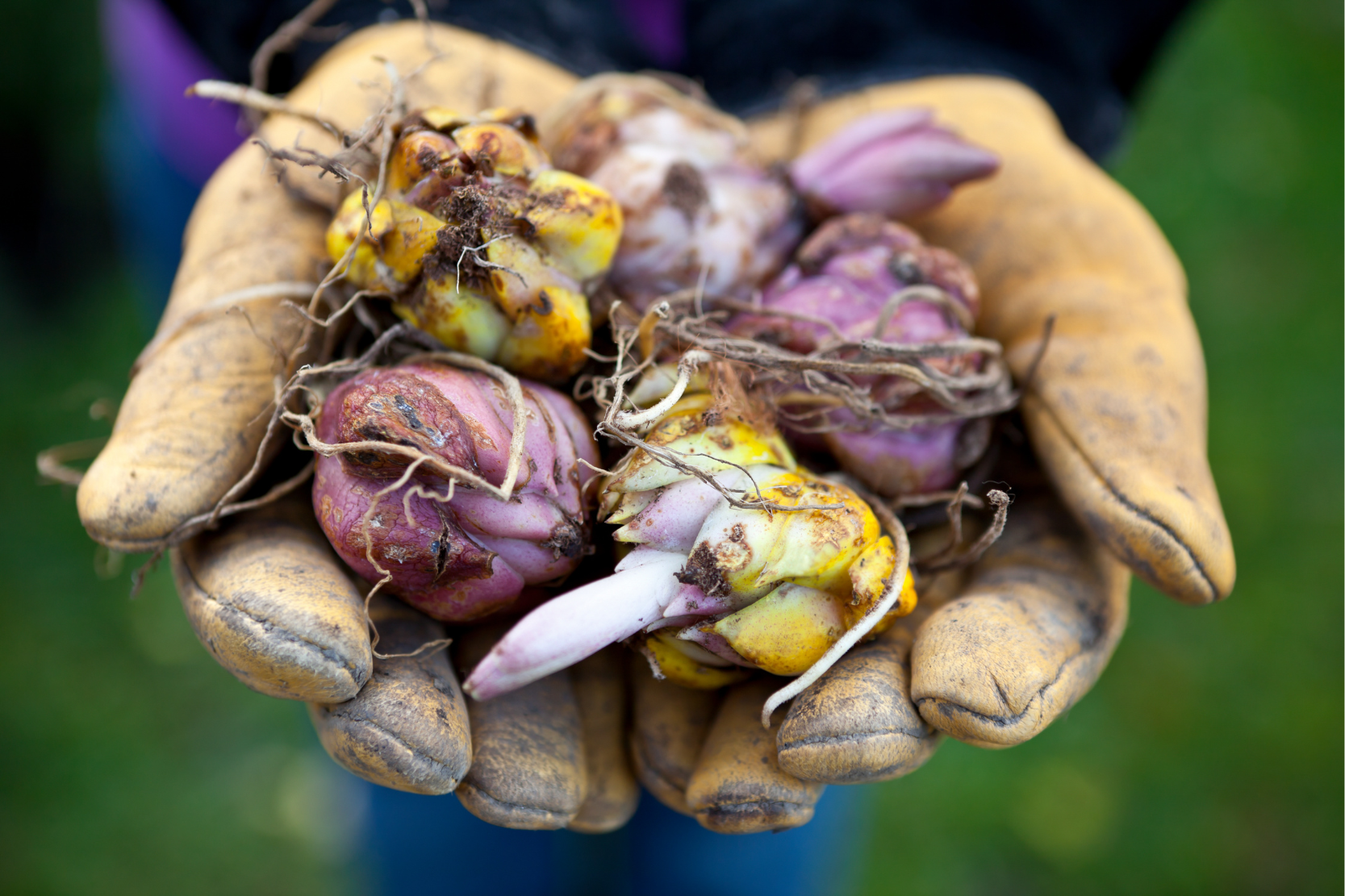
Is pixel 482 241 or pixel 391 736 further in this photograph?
pixel 482 241

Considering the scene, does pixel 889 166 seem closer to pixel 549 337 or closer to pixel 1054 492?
pixel 1054 492

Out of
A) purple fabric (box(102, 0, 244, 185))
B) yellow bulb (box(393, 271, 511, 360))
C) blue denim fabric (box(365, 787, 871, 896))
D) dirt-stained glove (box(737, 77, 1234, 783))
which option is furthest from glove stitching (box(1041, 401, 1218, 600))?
purple fabric (box(102, 0, 244, 185))

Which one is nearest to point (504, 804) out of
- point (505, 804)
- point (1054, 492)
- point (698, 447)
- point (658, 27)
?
point (505, 804)

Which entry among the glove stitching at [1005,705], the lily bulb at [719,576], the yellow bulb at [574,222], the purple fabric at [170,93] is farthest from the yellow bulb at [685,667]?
the purple fabric at [170,93]

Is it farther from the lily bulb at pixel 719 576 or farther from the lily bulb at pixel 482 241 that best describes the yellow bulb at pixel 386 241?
the lily bulb at pixel 719 576

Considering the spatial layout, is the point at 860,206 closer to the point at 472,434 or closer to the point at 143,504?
the point at 472,434

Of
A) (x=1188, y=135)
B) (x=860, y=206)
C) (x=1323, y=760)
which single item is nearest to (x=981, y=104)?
(x=860, y=206)

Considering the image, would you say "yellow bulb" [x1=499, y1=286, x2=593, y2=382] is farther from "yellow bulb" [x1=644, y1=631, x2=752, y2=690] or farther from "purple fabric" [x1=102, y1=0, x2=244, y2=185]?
"purple fabric" [x1=102, y1=0, x2=244, y2=185]
